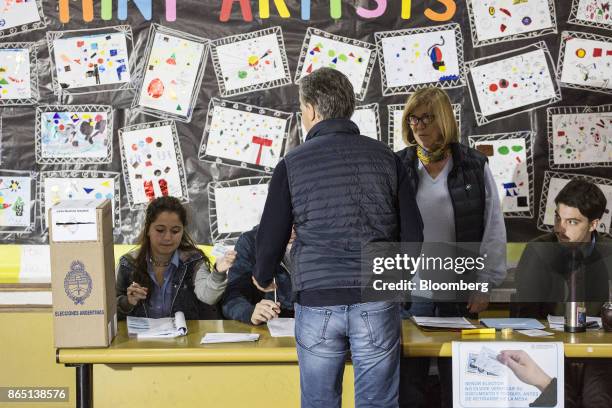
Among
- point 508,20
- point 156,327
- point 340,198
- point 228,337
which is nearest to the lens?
point 340,198

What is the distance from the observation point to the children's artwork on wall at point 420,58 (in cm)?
349

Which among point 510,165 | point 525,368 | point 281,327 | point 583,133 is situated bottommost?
point 525,368

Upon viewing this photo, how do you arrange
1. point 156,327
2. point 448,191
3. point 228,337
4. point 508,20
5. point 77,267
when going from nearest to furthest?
point 77,267 → point 228,337 → point 156,327 → point 448,191 → point 508,20

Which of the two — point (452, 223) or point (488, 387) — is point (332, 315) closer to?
point (488, 387)

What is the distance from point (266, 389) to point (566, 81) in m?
1.96

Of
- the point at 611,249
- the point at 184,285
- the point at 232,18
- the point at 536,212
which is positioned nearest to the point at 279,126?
the point at 232,18

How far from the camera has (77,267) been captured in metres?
2.36

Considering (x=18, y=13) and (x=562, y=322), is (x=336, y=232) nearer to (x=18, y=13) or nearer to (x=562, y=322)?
(x=562, y=322)

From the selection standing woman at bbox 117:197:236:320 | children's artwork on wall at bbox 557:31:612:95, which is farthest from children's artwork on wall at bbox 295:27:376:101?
standing woman at bbox 117:197:236:320

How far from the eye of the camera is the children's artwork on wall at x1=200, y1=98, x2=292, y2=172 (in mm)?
3525

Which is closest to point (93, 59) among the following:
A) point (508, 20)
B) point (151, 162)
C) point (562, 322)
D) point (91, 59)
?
point (91, 59)

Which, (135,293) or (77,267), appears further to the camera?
(135,293)

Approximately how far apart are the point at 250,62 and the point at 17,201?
1.20m

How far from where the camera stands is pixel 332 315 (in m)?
2.12
